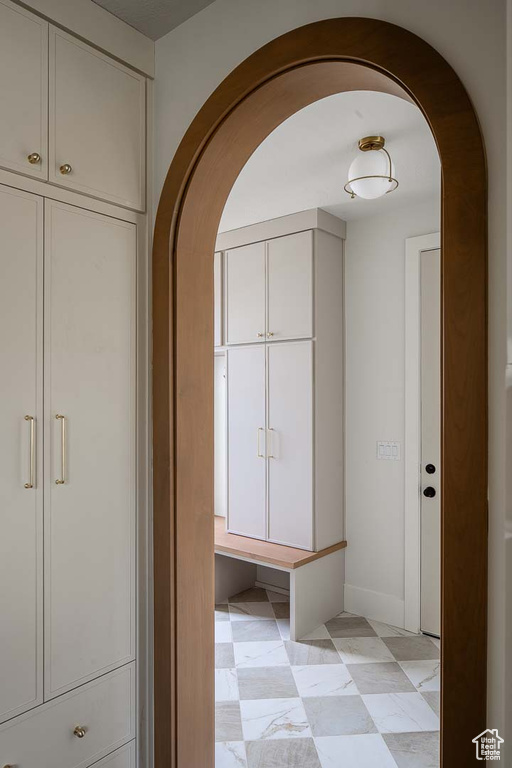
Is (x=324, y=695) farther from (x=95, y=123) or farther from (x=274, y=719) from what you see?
(x=95, y=123)

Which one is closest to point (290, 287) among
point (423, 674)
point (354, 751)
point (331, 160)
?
point (331, 160)

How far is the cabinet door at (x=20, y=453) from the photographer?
54.8 inches

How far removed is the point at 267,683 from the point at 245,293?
7.78 ft

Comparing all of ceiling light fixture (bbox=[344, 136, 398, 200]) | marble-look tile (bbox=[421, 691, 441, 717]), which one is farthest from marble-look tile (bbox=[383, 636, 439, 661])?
ceiling light fixture (bbox=[344, 136, 398, 200])

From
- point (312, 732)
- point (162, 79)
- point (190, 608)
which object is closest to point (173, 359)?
point (190, 608)

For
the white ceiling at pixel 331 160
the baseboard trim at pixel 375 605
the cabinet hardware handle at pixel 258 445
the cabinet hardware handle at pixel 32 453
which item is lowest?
the baseboard trim at pixel 375 605

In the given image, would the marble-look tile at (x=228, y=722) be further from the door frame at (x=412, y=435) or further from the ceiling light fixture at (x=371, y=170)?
the ceiling light fixture at (x=371, y=170)

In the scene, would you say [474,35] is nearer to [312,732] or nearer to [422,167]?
[422,167]

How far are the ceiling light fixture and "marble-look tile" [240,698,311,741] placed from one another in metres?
2.44

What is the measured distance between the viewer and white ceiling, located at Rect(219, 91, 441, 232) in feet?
7.16

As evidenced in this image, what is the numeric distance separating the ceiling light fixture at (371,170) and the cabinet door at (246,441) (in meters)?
1.39

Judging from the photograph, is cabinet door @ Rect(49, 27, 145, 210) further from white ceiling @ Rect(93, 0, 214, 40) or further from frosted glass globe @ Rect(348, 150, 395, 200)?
frosted glass globe @ Rect(348, 150, 395, 200)

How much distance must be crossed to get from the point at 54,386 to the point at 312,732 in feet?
6.35

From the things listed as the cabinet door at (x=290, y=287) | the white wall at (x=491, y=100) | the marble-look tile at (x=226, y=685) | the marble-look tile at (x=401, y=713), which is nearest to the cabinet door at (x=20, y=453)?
the white wall at (x=491, y=100)
